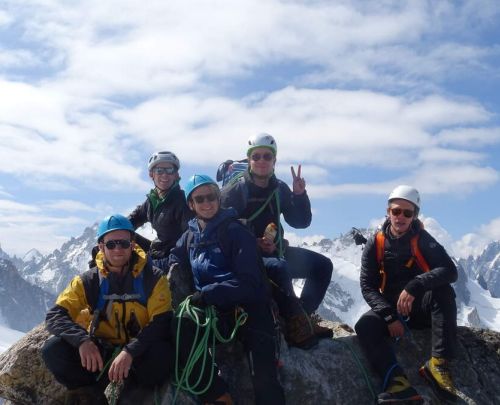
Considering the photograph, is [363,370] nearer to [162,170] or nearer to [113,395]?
[113,395]

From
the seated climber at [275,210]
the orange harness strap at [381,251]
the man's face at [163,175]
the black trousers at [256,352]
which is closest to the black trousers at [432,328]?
the orange harness strap at [381,251]

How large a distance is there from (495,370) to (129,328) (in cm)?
630

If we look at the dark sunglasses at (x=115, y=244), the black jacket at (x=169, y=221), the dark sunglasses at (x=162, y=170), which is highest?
the dark sunglasses at (x=162, y=170)

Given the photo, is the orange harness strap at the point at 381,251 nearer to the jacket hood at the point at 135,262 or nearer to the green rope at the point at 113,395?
the jacket hood at the point at 135,262

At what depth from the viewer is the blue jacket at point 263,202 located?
9594mm

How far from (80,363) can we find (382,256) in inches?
196

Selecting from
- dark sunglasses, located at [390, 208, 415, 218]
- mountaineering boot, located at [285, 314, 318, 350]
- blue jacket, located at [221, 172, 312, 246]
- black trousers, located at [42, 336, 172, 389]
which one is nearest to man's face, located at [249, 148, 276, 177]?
blue jacket, located at [221, 172, 312, 246]

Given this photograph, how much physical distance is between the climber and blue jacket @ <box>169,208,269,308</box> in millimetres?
1649

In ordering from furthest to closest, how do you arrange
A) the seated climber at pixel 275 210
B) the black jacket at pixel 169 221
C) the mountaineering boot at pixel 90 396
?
1. the black jacket at pixel 169 221
2. the seated climber at pixel 275 210
3. the mountaineering boot at pixel 90 396

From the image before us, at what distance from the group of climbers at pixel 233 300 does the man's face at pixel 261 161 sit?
2 cm

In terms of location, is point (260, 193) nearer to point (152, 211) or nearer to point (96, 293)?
point (152, 211)

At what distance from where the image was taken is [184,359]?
745 cm

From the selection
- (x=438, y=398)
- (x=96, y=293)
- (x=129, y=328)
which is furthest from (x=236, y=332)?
(x=438, y=398)

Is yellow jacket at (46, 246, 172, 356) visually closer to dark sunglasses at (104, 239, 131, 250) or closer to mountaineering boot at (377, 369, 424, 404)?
dark sunglasses at (104, 239, 131, 250)
